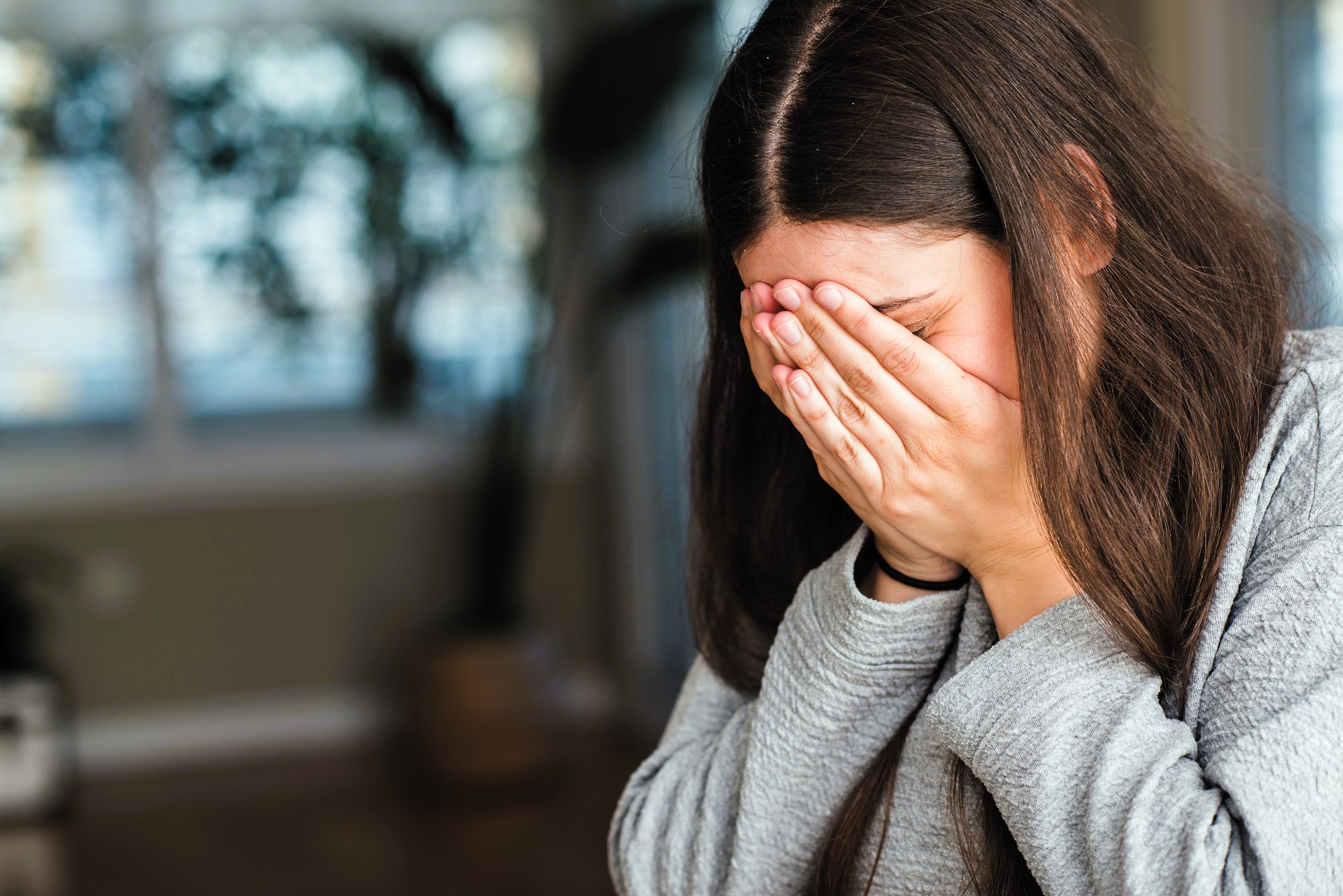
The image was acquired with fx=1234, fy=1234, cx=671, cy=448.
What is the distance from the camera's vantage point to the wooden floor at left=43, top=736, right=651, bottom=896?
290cm

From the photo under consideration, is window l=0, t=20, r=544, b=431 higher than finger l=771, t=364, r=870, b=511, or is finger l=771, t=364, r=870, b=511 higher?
finger l=771, t=364, r=870, b=511

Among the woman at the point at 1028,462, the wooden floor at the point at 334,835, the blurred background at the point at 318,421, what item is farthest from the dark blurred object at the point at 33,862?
the woman at the point at 1028,462

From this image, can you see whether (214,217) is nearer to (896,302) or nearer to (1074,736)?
(896,302)

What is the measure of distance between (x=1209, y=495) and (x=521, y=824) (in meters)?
2.75

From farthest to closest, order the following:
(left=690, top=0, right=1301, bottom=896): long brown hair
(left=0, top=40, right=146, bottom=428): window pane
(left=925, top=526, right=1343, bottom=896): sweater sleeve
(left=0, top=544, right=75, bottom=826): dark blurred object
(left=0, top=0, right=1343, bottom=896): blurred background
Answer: (left=0, top=40, right=146, bottom=428): window pane → (left=0, top=0, right=1343, bottom=896): blurred background → (left=0, top=544, right=75, bottom=826): dark blurred object → (left=690, top=0, right=1301, bottom=896): long brown hair → (left=925, top=526, right=1343, bottom=896): sweater sleeve

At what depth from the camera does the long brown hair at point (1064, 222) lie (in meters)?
0.74

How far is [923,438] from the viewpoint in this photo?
2.57ft

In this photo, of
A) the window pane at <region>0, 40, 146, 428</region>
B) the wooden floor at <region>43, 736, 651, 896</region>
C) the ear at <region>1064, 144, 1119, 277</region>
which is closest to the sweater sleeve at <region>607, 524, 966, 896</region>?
the ear at <region>1064, 144, 1119, 277</region>

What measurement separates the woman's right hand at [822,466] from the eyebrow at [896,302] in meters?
0.06

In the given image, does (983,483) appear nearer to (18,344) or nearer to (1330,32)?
(1330,32)

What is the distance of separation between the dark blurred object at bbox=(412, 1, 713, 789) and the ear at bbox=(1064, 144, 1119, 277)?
2.11 m

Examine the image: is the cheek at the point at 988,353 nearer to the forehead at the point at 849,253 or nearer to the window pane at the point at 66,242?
the forehead at the point at 849,253

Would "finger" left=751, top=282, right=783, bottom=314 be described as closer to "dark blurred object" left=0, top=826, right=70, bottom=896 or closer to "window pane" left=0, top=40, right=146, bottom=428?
"dark blurred object" left=0, top=826, right=70, bottom=896

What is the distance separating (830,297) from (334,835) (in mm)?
2849
